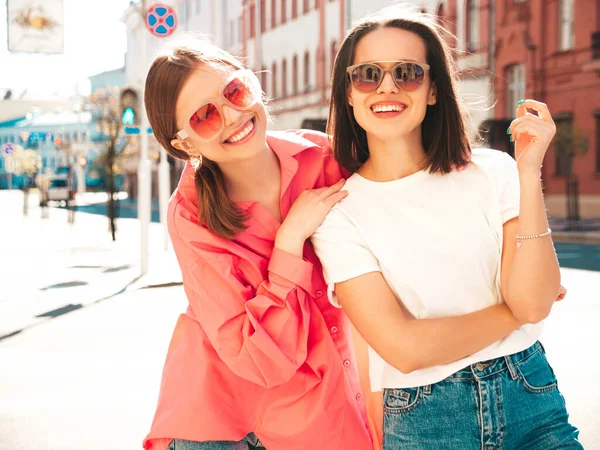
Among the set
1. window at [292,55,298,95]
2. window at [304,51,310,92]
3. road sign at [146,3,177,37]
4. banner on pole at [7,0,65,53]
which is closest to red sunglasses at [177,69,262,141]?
road sign at [146,3,177,37]

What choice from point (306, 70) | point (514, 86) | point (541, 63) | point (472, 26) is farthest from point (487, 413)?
point (306, 70)

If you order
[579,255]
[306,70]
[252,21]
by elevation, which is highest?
[252,21]

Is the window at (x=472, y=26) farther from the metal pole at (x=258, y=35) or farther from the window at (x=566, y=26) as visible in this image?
the metal pole at (x=258, y=35)

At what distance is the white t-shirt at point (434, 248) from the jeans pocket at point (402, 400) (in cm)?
2

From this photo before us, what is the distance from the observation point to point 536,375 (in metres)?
2.42

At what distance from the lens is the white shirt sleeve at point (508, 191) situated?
2492 millimetres

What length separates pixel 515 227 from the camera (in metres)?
2.47

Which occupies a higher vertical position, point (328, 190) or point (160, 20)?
point (160, 20)

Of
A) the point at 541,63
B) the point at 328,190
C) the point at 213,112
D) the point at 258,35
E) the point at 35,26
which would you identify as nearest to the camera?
the point at 328,190

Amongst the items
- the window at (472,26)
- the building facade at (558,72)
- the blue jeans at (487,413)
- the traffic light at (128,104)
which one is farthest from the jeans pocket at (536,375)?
the window at (472,26)

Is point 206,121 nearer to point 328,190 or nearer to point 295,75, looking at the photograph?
point 328,190

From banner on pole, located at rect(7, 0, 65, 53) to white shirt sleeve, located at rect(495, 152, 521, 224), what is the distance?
58.7 ft

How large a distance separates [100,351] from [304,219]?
6.28 meters

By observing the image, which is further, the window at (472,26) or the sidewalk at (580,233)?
the window at (472,26)
